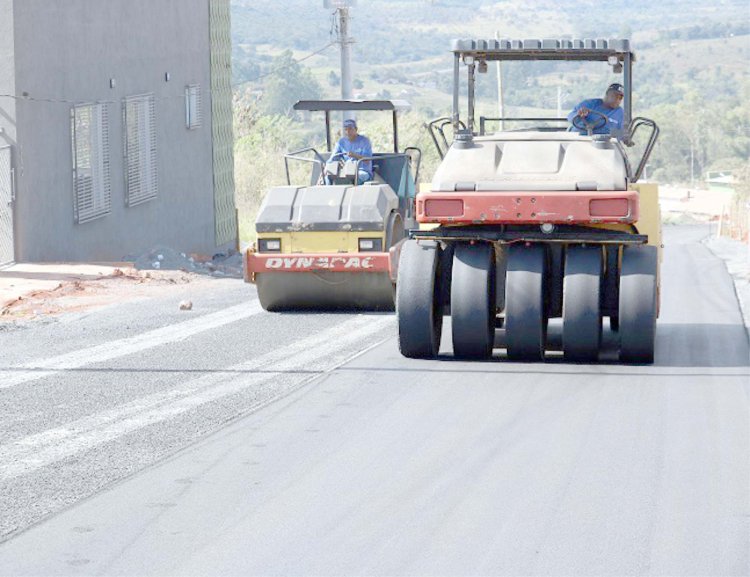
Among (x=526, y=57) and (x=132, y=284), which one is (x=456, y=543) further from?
(x=132, y=284)

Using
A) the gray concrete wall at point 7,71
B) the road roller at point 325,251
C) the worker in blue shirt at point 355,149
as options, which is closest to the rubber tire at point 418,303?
the road roller at point 325,251

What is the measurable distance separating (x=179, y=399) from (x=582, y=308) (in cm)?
355

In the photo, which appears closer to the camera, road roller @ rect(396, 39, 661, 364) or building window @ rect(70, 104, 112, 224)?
road roller @ rect(396, 39, 661, 364)

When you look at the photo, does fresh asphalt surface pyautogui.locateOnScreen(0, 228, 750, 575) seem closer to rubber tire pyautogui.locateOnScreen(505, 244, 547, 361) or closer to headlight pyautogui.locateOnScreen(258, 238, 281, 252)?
rubber tire pyautogui.locateOnScreen(505, 244, 547, 361)

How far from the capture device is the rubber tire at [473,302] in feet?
40.9

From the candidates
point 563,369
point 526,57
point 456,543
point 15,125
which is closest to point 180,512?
point 456,543

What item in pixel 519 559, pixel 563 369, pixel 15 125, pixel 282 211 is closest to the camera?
pixel 519 559

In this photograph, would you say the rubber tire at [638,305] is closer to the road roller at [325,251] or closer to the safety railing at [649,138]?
the safety railing at [649,138]

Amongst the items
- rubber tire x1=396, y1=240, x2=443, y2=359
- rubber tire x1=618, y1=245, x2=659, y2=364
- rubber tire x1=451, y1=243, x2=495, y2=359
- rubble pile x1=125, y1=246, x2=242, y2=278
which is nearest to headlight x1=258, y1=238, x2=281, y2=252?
rubber tire x1=396, y1=240, x2=443, y2=359

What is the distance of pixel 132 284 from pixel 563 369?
28.7ft

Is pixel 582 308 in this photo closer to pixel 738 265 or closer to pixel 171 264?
pixel 171 264

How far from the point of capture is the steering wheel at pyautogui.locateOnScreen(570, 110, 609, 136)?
45.4 feet

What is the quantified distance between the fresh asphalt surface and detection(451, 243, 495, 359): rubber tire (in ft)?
0.72

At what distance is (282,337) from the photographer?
46.3 feet
